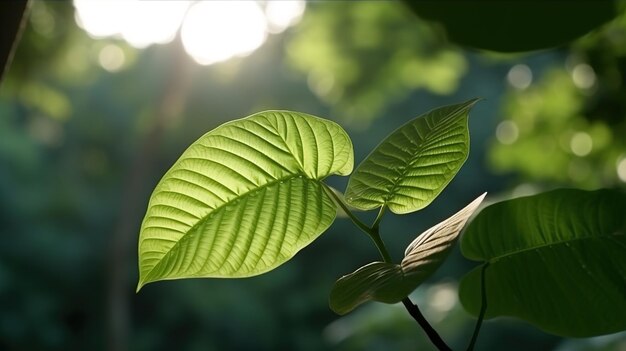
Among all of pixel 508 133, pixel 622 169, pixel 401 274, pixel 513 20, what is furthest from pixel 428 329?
pixel 508 133

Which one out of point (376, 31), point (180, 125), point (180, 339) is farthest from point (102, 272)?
point (376, 31)

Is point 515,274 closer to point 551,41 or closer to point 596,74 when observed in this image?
point 551,41

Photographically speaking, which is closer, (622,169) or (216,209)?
(216,209)

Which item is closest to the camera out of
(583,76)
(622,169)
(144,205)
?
(622,169)

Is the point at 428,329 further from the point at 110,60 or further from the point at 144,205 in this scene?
the point at 110,60

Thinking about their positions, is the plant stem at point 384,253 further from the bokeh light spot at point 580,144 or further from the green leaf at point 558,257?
the bokeh light spot at point 580,144

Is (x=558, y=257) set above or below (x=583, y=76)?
above

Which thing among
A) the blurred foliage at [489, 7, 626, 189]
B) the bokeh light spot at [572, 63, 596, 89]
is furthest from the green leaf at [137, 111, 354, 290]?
the bokeh light spot at [572, 63, 596, 89]

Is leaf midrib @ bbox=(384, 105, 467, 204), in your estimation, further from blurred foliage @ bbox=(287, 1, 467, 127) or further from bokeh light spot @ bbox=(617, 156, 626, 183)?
blurred foliage @ bbox=(287, 1, 467, 127)
